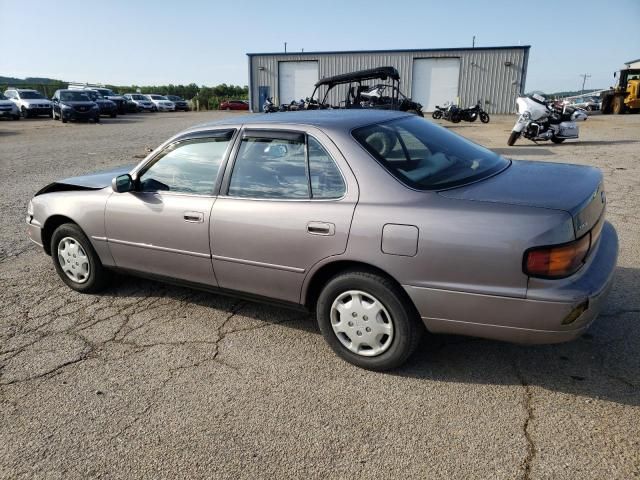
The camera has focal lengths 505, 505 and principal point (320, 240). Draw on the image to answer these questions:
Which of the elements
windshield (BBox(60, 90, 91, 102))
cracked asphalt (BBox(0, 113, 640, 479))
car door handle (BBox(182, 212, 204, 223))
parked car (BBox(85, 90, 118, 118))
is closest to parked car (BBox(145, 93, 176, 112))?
parked car (BBox(85, 90, 118, 118))

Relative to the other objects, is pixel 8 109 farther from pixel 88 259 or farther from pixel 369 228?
pixel 369 228

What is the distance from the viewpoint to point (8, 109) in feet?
88.9

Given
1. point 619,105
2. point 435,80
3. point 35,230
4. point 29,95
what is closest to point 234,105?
point 29,95

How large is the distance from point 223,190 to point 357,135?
0.99 meters

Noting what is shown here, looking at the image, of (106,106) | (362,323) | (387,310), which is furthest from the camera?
(106,106)

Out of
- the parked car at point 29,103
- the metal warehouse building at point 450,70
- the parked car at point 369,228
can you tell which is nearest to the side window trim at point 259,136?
the parked car at point 369,228

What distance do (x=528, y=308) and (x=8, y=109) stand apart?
102 feet

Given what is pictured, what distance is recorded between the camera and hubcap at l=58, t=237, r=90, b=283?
14.1 ft

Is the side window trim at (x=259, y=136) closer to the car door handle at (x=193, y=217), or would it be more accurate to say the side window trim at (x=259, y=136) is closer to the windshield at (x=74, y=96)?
the car door handle at (x=193, y=217)

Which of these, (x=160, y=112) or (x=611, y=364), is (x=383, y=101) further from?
(x=160, y=112)

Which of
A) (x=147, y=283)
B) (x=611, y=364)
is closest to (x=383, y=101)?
(x=147, y=283)

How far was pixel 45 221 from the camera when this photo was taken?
14.5 feet

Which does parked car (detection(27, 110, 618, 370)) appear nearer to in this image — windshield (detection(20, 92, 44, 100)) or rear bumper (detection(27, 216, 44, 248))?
rear bumper (detection(27, 216, 44, 248))

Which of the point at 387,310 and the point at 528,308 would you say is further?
the point at 387,310
